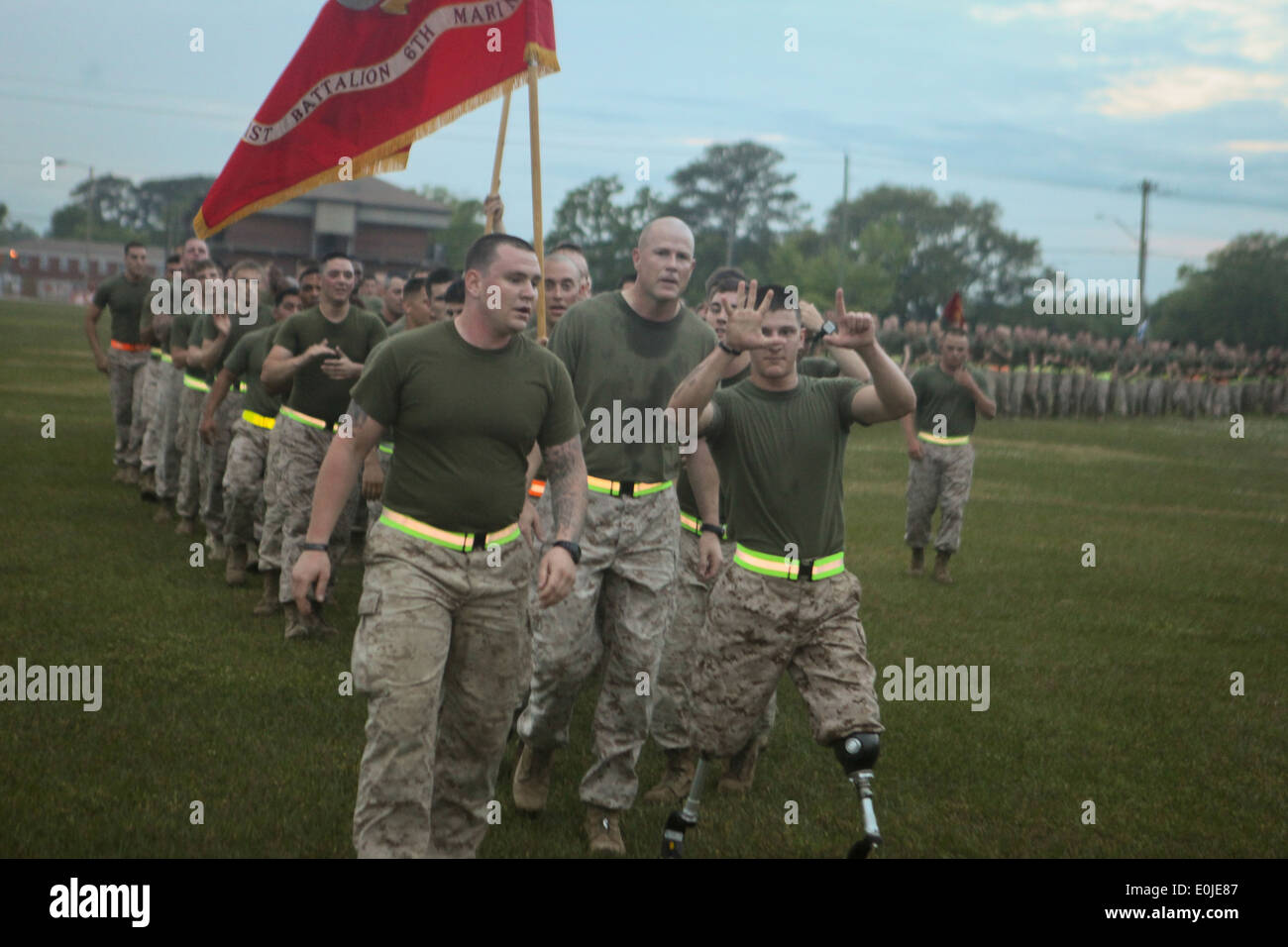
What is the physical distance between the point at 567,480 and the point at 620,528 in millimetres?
942

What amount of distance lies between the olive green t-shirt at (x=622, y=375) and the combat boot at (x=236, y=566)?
565 cm

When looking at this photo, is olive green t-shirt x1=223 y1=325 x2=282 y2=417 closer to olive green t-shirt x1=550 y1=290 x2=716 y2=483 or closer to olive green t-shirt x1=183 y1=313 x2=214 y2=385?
olive green t-shirt x1=183 y1=313 x2=214 y2=385

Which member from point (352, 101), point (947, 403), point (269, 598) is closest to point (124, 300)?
point (269, 598)

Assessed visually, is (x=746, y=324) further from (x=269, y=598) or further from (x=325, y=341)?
(x=269, y=598)

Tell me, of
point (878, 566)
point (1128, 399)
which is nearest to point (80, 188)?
point (1128, 399)

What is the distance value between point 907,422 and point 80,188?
17859cm

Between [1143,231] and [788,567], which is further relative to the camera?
[1143,231]

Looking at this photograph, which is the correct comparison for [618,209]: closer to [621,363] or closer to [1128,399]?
[1128,399]

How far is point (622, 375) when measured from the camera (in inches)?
264

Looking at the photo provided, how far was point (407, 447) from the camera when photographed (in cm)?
538

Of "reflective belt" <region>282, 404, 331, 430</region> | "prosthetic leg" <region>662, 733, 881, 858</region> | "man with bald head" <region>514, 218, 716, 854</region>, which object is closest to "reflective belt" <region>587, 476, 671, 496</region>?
"man with bald head" <region>514, 218, 716, 854</region>

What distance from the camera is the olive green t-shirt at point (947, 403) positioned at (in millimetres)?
13984

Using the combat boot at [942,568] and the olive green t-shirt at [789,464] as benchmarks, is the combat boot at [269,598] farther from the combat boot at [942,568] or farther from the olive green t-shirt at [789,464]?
the combat boot at [942,568]

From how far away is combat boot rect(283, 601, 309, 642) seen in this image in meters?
9.73
